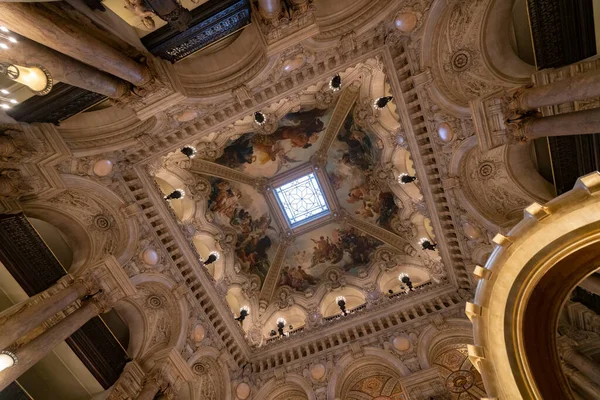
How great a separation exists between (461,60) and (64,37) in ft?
29.7

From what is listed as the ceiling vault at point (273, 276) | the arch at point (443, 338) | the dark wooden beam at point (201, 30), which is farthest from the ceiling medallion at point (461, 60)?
the ceiling vault at point (273, 276)

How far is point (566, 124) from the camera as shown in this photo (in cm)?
561

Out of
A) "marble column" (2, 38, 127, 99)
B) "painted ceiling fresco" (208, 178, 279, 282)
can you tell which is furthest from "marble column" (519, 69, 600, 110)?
"painted ceiling fresco" (208, 178, 279, 282)

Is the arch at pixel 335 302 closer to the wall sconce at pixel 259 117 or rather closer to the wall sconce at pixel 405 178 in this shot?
the wall sconce at pixel 405 178

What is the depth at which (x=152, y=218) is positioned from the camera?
32.4 ft

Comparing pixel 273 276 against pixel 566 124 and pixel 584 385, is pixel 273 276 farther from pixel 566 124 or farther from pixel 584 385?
pixel 566 124

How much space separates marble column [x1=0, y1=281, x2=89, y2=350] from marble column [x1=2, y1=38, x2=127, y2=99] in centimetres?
492

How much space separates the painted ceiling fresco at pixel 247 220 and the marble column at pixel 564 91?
1087cm

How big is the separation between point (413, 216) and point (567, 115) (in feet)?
23.6

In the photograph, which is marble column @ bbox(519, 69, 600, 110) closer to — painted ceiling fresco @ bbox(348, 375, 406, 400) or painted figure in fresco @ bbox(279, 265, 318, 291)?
painted ceiling fresco @ bbox(348, 375, 406, 400)

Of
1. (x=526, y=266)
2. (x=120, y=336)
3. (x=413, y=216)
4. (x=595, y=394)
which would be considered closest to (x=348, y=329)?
(x=413, y=216)

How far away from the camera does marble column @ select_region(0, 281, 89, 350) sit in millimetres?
5852

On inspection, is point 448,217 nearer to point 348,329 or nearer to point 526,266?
point 348,329

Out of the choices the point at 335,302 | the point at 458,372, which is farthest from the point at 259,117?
the point at 458,372
